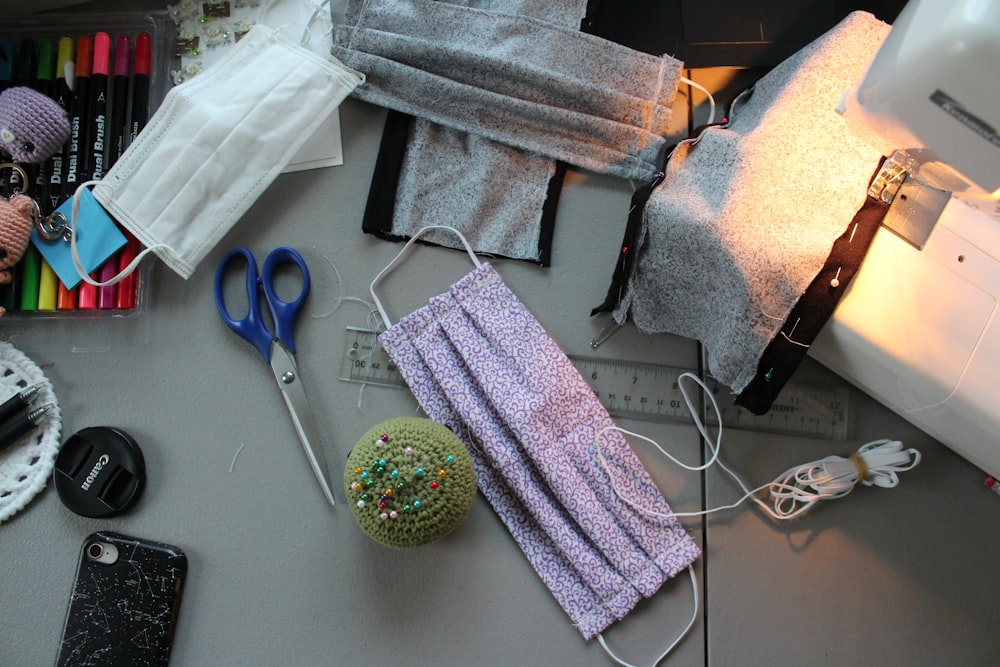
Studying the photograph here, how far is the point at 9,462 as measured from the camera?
871 mm

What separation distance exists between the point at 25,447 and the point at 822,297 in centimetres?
87

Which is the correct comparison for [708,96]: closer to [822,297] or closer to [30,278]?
[822,297]

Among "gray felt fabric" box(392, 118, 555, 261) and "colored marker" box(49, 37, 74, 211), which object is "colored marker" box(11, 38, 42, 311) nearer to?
"colored marker" box(49, 37, 74, 211)

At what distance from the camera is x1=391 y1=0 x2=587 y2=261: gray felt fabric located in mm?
911

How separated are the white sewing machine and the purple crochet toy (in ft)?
2.76

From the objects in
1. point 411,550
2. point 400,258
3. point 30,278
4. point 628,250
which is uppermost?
point 628,250

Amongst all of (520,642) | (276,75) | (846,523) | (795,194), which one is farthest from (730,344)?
(276,75)

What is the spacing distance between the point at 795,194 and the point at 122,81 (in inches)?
30.7

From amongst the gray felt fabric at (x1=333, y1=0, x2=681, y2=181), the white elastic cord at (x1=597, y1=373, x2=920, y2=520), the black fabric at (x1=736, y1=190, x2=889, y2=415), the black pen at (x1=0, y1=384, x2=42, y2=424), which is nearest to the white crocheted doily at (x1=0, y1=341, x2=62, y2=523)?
the black pen at (x1=0, y1=384, x2=42, y2=424)

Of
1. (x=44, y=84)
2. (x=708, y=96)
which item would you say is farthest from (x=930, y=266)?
(x=44, y=84)

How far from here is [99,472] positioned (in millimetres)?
857

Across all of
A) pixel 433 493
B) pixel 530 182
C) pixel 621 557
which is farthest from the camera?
pixel 530 182

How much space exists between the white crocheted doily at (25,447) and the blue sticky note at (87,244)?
0.37ft

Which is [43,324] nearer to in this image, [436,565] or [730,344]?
[436,565]
